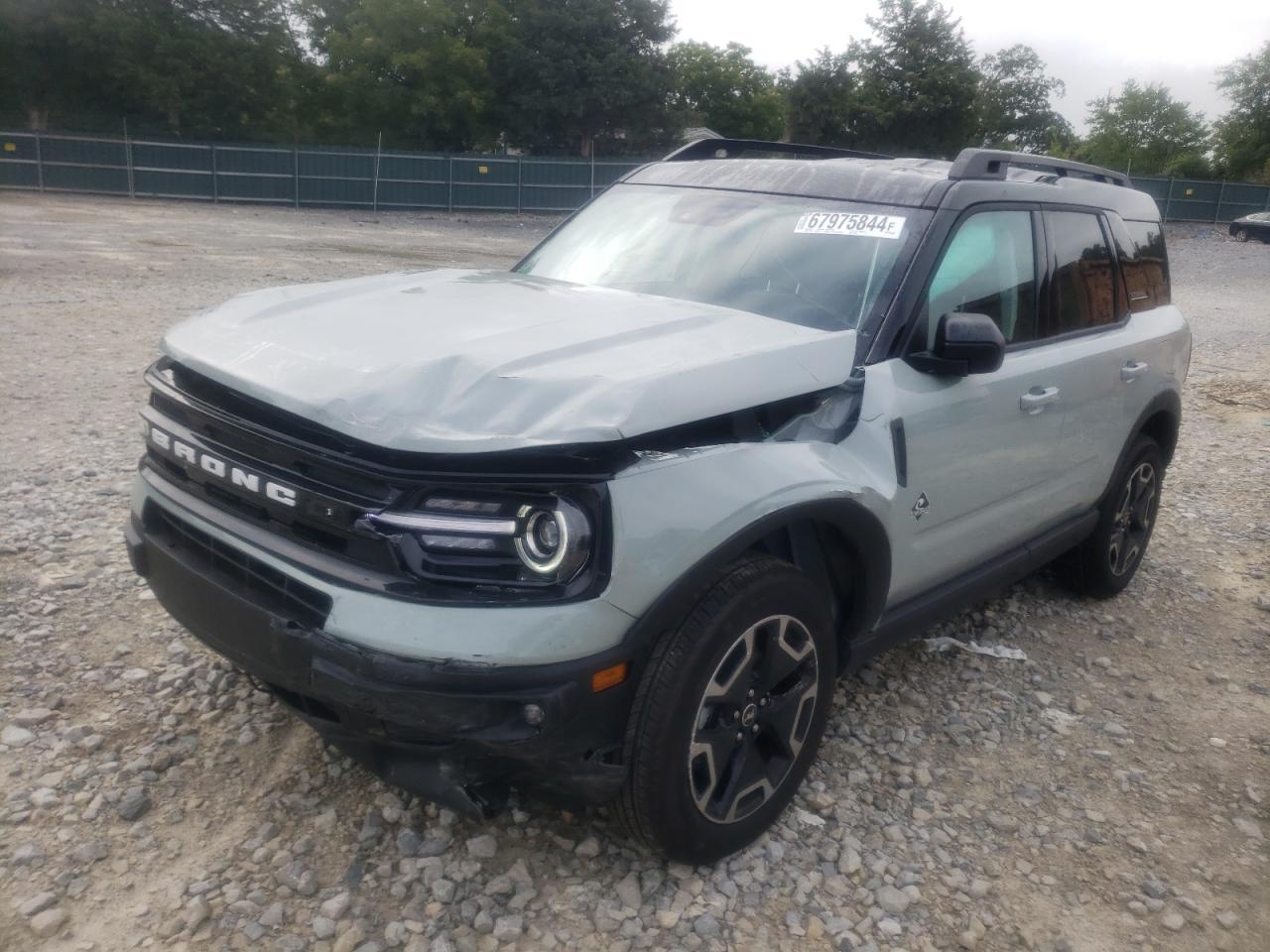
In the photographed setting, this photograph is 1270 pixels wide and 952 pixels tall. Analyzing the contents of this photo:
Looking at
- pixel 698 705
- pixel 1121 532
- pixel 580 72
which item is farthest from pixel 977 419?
pixel 580 72

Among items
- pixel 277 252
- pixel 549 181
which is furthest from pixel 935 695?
pixel 549 181

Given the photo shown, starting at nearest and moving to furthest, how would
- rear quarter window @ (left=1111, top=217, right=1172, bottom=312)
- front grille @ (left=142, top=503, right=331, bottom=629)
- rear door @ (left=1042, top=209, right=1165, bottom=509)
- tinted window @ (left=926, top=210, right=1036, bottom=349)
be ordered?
front grille @ (left=142, top=503, right=331, bottom=629), tinted window @ (left=926, top=210, right=1036, bottom=349), rear door @ (left=1042, top=209, right=1165, bottom=509), rear quarter window @ (left=1111, top=217, right=1172, bottom=312)

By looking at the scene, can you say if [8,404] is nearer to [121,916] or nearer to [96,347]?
[96,347]

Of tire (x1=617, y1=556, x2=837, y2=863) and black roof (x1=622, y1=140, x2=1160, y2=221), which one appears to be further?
black roof (x1=622, y1=140, x2=1160, y2=221)

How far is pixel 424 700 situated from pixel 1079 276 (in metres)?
3.20

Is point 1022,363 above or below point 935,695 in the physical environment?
above

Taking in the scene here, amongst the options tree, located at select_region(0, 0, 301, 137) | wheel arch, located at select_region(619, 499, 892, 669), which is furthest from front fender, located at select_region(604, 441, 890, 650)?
tree, located at select_region(0, 0, 301, 137)

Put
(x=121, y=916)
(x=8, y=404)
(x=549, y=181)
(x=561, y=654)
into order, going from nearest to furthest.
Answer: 1. (x=561, y=654)
2. (x=121, y=916)
3. (x=8, y=404)
4. (x=549, y=181)

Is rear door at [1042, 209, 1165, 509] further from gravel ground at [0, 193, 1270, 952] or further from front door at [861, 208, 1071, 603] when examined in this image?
gravel ground at [0, 193, 1270, 952]

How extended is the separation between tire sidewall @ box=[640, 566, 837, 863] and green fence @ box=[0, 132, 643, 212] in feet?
102

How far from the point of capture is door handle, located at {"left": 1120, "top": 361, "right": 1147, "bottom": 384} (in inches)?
171

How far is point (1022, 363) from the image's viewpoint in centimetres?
370

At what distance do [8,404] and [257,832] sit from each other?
17.3 feet

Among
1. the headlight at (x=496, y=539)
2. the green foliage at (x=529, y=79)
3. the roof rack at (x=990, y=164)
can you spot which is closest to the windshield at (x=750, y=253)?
the roof rack at (x=990, y=164)
